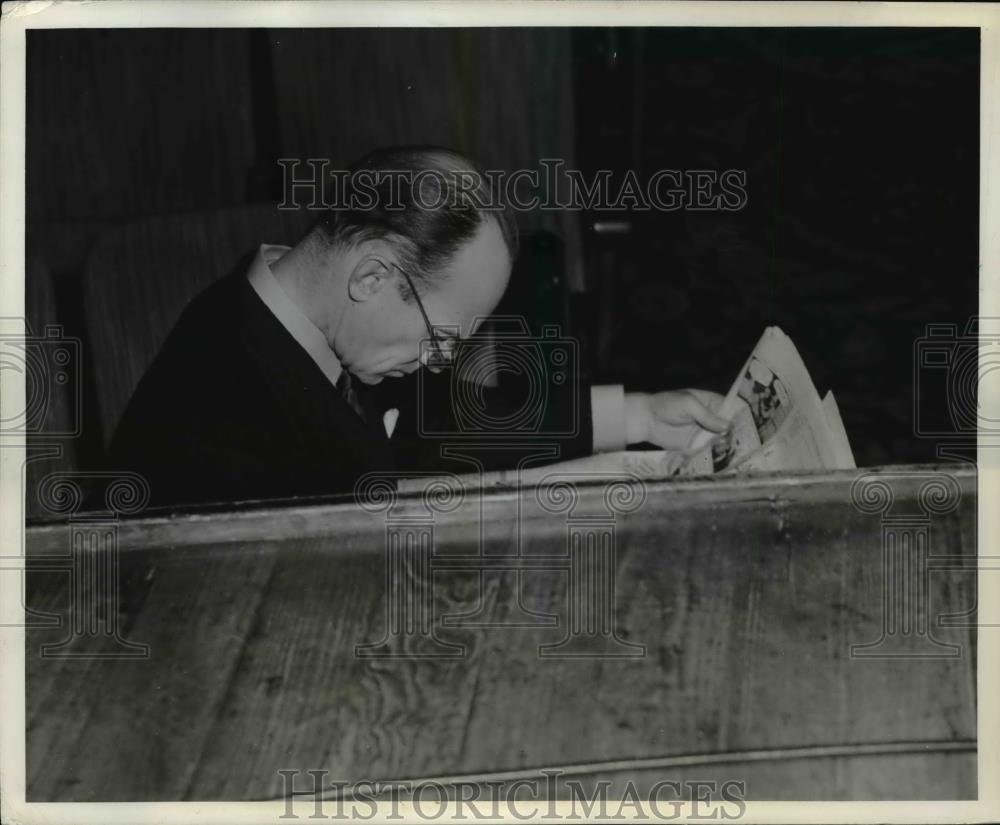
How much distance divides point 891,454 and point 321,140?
902mm

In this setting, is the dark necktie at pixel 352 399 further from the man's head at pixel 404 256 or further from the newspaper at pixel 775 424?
the newspaper at pixel 775 424

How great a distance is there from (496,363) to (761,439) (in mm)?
375

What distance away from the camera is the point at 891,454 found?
1.44 meters

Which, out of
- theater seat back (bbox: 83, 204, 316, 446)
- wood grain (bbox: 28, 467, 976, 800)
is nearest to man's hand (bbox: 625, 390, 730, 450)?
wood grain (bbox: 28, 467, 976, 800)

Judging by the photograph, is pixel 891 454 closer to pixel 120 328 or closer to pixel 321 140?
pixel 321 140

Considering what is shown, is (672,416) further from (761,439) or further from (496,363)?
(496,363)

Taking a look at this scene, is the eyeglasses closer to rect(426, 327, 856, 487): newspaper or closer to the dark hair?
the dark hair

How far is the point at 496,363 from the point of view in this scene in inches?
55.5

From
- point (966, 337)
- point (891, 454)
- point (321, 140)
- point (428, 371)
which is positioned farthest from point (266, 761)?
point (966, 337)

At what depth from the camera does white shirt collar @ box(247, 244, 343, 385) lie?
1.39m

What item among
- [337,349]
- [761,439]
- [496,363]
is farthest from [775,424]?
[337,349]

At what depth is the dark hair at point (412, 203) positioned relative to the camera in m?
1.37

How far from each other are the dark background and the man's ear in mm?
144

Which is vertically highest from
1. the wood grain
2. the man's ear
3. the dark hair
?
the dark hair
